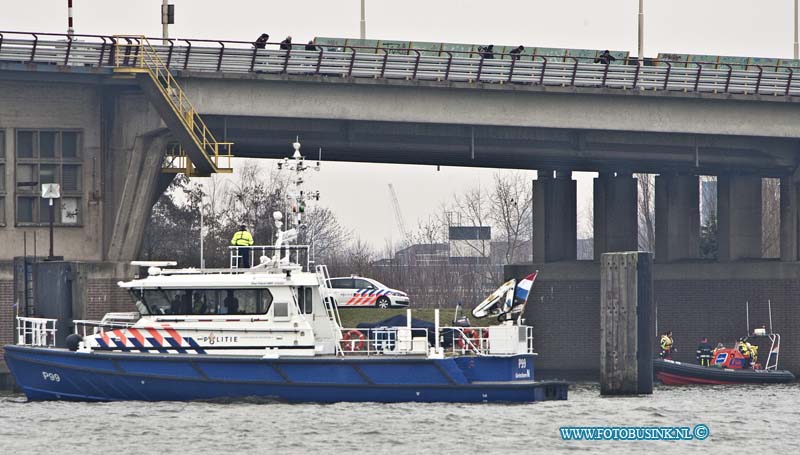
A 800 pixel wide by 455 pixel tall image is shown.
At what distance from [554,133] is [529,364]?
17.9m

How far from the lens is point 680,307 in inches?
2537

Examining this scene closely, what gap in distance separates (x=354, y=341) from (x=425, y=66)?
630 inches

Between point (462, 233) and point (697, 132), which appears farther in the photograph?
point (462, 233)

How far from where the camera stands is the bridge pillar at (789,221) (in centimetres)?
6272

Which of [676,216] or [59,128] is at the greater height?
[59,128]

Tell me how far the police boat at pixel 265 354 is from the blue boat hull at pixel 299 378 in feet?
0.08

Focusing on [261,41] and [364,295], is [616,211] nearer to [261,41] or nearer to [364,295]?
[364,295]

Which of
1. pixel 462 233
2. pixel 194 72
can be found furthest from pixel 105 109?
pixel 462 233

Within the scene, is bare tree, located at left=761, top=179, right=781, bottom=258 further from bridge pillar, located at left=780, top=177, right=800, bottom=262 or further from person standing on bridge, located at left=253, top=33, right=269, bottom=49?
person standing on bridge, located at left=253, top=33, right=269, bottom=49

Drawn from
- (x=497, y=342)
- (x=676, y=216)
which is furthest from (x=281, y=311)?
(x=676, y=216)

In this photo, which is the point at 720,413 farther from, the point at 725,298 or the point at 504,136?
the point at 725,298

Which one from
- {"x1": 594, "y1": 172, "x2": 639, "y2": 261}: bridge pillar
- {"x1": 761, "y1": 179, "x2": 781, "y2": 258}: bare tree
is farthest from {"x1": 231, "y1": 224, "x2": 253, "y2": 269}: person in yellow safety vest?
{"x1": 761, "y1": 179, "x2": 781, "y2": 258}: bare tree

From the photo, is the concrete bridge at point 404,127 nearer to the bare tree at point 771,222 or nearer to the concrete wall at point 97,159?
the concrete wall at point 97,159

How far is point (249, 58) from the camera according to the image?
53.1 m
